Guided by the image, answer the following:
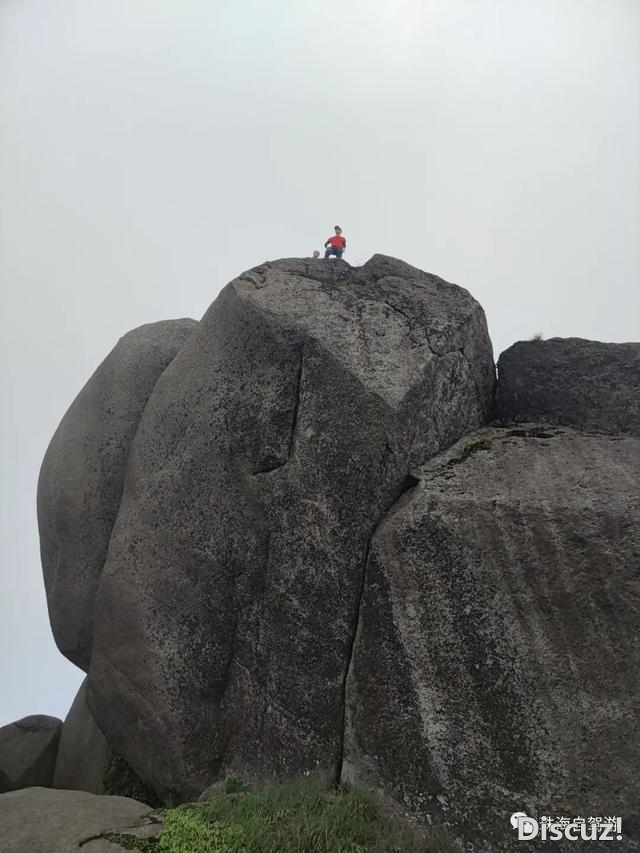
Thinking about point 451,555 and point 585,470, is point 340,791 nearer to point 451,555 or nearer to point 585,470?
point 451,555

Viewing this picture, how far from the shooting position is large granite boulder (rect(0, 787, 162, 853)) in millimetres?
5246

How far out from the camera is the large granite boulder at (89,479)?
870 cm

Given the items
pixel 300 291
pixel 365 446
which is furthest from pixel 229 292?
pixel 365 446

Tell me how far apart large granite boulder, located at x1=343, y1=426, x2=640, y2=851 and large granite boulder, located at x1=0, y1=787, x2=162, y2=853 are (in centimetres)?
195

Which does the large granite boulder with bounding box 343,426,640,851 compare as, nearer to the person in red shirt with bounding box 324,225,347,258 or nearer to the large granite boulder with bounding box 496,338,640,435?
the large granite boulder with bounding box 496,338,640,435

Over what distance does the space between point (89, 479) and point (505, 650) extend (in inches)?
230

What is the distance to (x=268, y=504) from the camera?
6852 millimetres

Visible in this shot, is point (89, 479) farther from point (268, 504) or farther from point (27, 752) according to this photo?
point (27, 752)

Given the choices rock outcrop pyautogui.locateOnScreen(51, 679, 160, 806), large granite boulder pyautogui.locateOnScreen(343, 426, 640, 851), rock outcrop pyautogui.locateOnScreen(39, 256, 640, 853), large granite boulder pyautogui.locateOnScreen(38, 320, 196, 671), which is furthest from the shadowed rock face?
large granite boulder pyautogui.locateOnScreen(343, 426, 640, 851)

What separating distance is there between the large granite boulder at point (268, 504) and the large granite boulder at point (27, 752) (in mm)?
3753

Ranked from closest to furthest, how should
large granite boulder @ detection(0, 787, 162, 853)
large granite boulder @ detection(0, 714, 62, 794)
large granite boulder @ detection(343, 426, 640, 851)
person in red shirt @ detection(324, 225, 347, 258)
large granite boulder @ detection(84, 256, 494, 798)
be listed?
large granite boulder @ detection(343, 426, 640, 851) → large granite boulder @ detection(0, 787, 162, 853) → large granite boulder @ detection(84, 256, 494, 798) → large granite boulder @ detection(0, 714, 62, 794) → person in red shirt @ detection(324, 225, 347, 258)

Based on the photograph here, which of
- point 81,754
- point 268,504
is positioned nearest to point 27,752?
point 81,754

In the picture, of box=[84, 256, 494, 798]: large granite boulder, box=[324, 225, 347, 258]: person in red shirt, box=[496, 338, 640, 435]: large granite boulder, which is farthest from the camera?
box=[324, 225, 347, 258]: person in red shirt

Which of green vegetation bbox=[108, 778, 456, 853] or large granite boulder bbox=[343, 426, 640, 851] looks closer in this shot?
green vegetation bbox=[108, 778, 456, 853]
